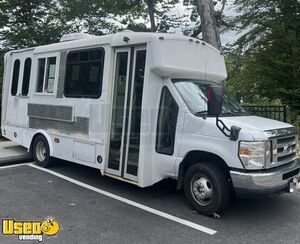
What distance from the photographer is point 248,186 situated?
454 cm

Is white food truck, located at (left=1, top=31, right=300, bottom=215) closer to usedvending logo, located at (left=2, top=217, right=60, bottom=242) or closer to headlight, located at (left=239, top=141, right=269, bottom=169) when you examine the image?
headlight, located at (left=239, top=141, right=269, bottom=169)

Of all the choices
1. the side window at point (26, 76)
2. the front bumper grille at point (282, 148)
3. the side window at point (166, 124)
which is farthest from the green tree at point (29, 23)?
the front bumper grille at point (282, 148)

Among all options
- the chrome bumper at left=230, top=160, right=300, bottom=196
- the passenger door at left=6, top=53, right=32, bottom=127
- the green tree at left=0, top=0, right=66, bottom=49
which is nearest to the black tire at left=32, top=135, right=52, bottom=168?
the passenger door at left=6, top=53, right=32, bottom=127

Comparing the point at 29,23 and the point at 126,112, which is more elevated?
the point at 29,23

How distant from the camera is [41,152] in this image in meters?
7.98

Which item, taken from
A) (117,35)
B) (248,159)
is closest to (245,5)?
(117,35)

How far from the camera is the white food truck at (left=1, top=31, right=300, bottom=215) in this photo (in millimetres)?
4676

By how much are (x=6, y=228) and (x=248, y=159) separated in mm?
3465

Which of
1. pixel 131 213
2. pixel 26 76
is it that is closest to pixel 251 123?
pixel 131 213

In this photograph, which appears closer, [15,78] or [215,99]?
[215,99]

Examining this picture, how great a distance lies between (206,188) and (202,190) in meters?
0.08

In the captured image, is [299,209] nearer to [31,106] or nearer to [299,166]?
[299,166]

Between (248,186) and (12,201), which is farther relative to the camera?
(12,201)

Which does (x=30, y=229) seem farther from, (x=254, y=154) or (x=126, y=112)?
(x=254, y=154)
